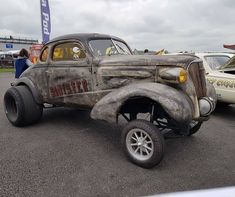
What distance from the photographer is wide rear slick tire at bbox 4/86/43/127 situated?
577 cm

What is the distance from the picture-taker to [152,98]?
3.92 metres

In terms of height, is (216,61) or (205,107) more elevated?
(216,61)

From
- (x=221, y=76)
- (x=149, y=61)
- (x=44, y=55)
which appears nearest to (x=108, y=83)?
(x=149, y=61)

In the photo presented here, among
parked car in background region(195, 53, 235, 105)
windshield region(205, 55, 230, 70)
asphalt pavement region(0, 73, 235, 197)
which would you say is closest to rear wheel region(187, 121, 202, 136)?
asphalt pavement region(0, 73, 235, 197)

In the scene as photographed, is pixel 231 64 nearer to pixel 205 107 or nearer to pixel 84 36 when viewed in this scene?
pixel 205 107

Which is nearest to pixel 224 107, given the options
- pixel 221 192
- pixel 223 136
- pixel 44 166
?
pixel 223 136

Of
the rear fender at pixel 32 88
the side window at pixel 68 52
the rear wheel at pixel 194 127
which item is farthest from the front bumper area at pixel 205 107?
the rear fender at pixel 32 88

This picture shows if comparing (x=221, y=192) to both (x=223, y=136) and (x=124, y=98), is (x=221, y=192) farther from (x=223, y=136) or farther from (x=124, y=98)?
(x=223, y=136)

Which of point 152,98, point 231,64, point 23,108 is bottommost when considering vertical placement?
point 23,108

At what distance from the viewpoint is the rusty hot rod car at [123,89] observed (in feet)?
13.0

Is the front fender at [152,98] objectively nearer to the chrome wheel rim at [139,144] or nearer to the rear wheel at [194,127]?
the chrome wheel rim at [139,144]

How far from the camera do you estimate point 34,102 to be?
593 cm

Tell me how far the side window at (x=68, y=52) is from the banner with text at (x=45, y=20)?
11339mm

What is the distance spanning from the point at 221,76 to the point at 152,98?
3530 mm
